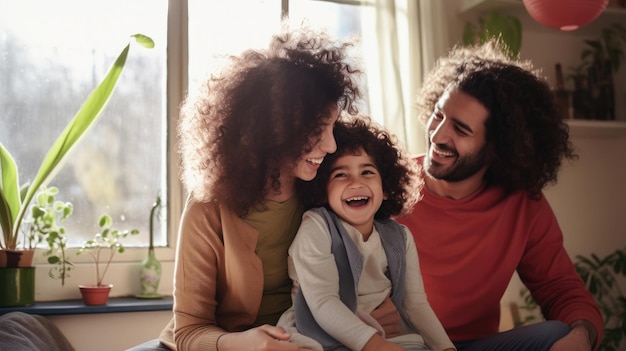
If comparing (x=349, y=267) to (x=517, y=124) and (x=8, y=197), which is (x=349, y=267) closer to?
(x=517, y=124)

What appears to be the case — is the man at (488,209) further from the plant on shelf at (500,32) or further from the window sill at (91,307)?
the window sill at (91,307)

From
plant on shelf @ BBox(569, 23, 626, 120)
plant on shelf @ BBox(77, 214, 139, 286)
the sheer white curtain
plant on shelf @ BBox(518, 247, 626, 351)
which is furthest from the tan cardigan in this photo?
plant on shelf @ BBox(569, 23, 626, 120)

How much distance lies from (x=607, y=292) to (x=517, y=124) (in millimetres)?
1488

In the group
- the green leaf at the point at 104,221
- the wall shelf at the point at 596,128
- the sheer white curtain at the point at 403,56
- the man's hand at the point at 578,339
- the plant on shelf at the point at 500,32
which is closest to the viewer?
the man's hand at the point at 578,339

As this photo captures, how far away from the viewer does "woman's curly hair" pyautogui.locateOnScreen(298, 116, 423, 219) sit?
5.61ft

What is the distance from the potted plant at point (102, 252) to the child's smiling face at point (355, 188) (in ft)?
3.82

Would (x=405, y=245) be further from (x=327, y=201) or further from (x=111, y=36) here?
(x=111, y=36)

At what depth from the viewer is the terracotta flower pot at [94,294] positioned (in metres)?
2.52

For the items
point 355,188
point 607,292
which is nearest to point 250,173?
point 355,188

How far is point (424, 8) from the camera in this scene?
3.05 m

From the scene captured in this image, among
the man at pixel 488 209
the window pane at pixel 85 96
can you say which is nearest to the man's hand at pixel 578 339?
the man at pixel 488 209

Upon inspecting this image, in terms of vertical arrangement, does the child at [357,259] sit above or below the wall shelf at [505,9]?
below

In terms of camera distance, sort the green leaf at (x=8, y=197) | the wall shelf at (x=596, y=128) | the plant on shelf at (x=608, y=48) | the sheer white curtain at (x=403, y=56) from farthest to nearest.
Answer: the plant on shelf at (x=608, y=48), the wall shelf at (x=596, y=128), the sheer white curtain at (x=403, y=56), the green leaf at (x=8, y=197)

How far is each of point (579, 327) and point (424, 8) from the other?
1543 mm
